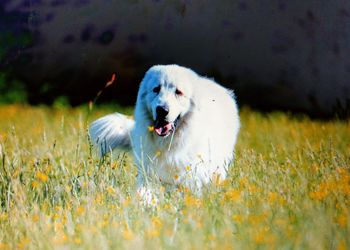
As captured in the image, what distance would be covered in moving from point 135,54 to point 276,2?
1.25 meters

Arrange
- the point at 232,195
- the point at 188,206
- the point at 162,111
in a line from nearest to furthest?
the point at 188,206, the point at 232,195, the point at 162,111

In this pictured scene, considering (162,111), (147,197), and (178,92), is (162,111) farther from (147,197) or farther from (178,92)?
(147,197)

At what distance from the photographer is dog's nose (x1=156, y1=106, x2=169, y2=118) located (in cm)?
462

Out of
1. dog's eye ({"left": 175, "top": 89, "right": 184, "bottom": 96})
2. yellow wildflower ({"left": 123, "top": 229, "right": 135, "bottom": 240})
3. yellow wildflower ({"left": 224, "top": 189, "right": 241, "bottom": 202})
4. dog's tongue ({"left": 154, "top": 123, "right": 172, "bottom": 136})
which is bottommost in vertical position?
yellow wildflower ({"left": 123, "top": 229, "right": 135, "bottom": 240})

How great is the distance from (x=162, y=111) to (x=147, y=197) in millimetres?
653

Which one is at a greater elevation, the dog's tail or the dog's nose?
the dog's nose

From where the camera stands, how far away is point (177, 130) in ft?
15.9

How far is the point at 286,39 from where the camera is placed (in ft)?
18.8

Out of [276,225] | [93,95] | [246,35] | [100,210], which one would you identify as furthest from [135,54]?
[276,225]

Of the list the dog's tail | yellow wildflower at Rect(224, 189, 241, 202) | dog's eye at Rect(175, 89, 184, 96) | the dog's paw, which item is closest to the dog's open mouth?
dog's eye at Rect(175, 89, 184, 96)

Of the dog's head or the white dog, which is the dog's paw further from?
the dog's head

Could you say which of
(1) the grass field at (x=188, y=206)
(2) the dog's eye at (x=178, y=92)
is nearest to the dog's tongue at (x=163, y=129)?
(2) the dog's eye at (x=178, y=92)

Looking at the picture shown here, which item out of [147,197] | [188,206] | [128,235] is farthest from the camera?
[147,197]

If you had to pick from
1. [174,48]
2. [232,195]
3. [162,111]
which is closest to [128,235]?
[232,195]
